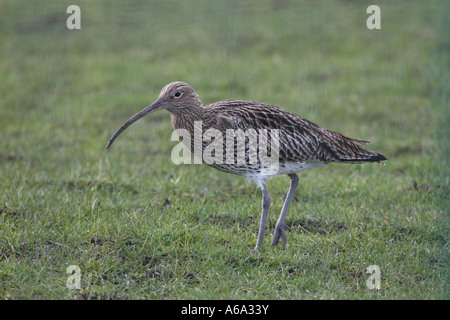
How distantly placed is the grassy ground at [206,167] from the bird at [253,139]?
70 centimetres

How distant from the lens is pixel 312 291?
18.3ft

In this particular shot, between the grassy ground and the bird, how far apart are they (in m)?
0.70

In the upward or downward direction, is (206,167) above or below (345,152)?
below

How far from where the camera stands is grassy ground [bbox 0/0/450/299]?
577cm

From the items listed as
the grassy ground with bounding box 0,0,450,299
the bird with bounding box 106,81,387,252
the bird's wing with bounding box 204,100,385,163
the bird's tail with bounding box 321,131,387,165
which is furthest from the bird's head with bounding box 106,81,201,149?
the bird's tail with bounding box 321,131,387,165

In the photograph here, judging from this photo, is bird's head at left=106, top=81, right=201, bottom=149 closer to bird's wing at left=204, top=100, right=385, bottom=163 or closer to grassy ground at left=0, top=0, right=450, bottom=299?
bird's wing at left=204, top=100, right=385, bottom=163

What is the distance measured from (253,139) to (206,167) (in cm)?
229

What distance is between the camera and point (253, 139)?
6238 mm

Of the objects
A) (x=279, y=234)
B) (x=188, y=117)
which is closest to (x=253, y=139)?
(x=188, y=117)

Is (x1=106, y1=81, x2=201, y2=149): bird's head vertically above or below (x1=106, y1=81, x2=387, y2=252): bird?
above

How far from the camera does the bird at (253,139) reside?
243 inches

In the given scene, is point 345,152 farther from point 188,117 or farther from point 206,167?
point 206,167

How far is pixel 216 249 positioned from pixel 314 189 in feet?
6.82
